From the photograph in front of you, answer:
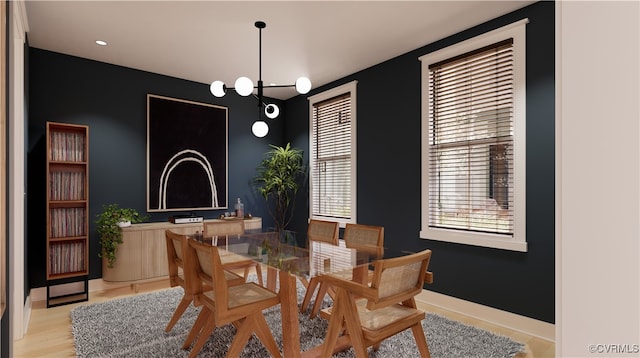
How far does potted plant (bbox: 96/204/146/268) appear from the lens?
3.80m

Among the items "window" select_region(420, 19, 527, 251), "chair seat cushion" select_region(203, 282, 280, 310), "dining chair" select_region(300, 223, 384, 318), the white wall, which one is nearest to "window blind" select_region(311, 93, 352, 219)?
"window" select_region(420, 19, 527, 251)

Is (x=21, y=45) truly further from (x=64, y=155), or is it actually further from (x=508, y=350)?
(x=508, y=350)

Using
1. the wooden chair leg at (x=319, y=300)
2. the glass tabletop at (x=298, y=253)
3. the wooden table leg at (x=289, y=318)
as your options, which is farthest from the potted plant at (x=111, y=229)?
the wooden table leg at (x=289, y=318)

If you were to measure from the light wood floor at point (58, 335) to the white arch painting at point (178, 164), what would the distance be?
1.34 meters

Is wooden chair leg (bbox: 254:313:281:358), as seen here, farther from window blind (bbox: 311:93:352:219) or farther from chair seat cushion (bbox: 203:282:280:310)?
window blind (bbox: 311:93:352:219)

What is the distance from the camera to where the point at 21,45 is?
9.51 ft

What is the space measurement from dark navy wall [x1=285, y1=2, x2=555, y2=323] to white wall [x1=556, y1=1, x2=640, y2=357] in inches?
109

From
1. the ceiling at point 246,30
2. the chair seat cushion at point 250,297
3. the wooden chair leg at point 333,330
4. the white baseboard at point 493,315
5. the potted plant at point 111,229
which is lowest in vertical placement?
the white baseboard at point 493,315

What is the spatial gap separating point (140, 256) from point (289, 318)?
267 centimetres

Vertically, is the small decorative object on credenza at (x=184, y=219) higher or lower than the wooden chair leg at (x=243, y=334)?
higher

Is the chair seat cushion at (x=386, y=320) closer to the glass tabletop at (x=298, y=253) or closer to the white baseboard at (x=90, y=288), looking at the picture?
the glass tabletop at (x=298, y=253)

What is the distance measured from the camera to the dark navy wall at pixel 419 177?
9.06 ft

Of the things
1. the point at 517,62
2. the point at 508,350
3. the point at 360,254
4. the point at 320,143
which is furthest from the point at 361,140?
the point at 508,350

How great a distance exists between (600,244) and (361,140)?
13.5ft
